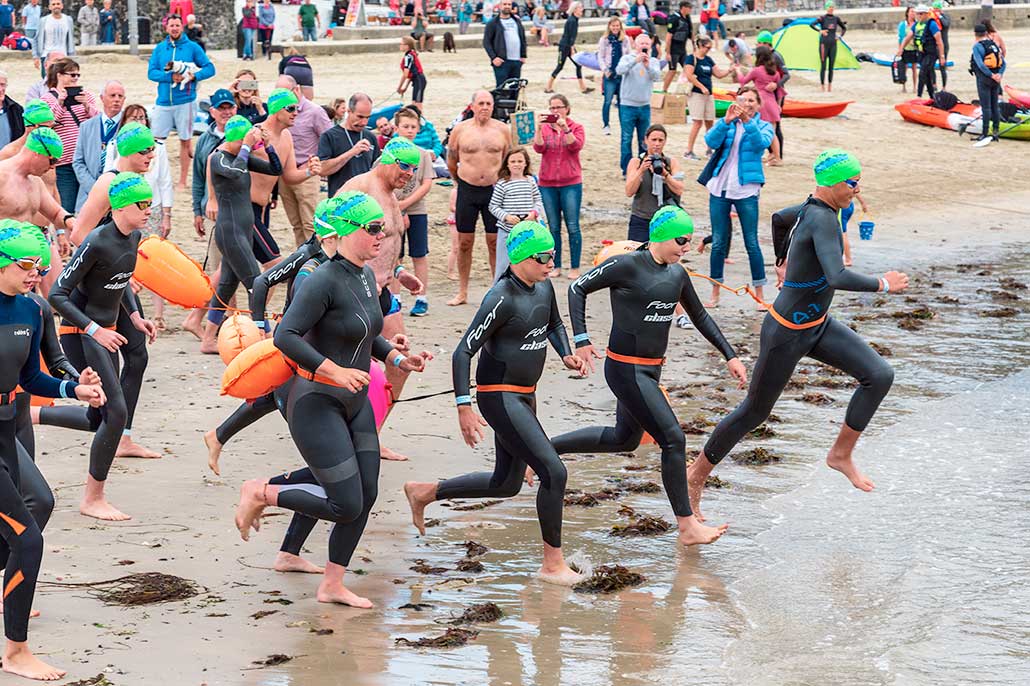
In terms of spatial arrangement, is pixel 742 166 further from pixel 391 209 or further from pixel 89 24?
pixel 89 24

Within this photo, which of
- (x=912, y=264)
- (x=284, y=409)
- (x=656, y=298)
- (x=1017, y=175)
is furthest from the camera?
(x=1017, y=175)

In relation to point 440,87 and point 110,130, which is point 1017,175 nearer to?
point 440,87

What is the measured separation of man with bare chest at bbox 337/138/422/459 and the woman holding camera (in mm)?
3529

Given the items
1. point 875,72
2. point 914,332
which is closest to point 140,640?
point 914,332

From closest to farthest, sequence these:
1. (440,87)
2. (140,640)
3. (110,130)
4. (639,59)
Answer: (140,640) → (110,130) → (639,59) → (440,87)

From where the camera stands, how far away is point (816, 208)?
26.2 feet

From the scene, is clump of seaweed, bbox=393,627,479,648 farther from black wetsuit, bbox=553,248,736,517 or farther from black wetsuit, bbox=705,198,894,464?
black wetsuit, bbox=705,198,894,464

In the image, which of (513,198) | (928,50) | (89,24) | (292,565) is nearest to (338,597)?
(292,565)

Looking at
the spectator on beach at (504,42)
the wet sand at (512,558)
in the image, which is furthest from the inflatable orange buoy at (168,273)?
the spectator on beach at (504,42)

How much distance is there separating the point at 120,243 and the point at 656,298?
118 inches

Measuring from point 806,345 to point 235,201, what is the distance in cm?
501

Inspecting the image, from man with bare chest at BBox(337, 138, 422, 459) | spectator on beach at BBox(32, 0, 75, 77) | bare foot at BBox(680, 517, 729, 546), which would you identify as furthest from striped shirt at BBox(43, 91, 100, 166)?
spectator on beach at BBox(32, 0, 75, 77)

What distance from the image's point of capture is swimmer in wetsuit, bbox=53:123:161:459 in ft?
25.8

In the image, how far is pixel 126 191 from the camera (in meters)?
7.66
